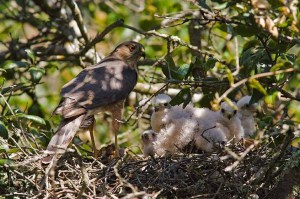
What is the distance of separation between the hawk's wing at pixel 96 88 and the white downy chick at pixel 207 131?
0.78 metres

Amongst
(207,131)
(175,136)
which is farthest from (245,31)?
(175,136)

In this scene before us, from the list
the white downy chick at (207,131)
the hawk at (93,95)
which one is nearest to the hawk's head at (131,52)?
the hawk at (93,95)

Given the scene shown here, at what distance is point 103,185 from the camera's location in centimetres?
520

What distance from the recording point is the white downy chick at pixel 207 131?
6.20 meters

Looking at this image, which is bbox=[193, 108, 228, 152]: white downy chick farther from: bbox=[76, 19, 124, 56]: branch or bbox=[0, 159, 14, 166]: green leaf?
bbox=[0, 159, 14, 166]: green leaf

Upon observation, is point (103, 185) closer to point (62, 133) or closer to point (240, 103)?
point (62, 133)

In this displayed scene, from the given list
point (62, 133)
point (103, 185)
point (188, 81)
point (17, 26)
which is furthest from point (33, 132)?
point (17, 26)

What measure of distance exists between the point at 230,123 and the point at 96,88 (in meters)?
1.27

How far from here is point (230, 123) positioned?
6.55 meters

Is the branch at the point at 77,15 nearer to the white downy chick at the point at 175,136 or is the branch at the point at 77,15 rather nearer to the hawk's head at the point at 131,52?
the hawk's head at the point at 131,52

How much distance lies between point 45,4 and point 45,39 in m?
0.44

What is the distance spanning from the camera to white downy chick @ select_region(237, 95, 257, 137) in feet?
22.4

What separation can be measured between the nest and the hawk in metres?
0.53

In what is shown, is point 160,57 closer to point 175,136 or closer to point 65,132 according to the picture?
point 175,136
